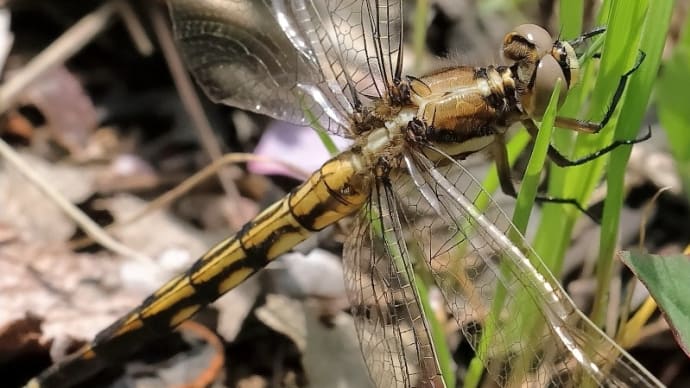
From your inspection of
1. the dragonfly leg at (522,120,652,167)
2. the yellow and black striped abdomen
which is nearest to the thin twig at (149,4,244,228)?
the yellow and black striped abdomen

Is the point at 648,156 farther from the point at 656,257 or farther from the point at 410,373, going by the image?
the point at 410,373

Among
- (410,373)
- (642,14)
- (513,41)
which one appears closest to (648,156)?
(513,41)

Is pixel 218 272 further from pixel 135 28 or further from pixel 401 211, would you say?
pixel 135 28

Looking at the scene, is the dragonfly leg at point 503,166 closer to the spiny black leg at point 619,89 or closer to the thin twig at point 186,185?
the spiny black leg at point 619,89

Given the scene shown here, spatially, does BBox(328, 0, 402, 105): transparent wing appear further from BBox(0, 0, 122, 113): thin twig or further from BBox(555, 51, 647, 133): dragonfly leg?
BBox(0, 0, 122, 113): thin twig

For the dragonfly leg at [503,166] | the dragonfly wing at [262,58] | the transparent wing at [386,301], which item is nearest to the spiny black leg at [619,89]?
the dragonfly leg at [503,166]
